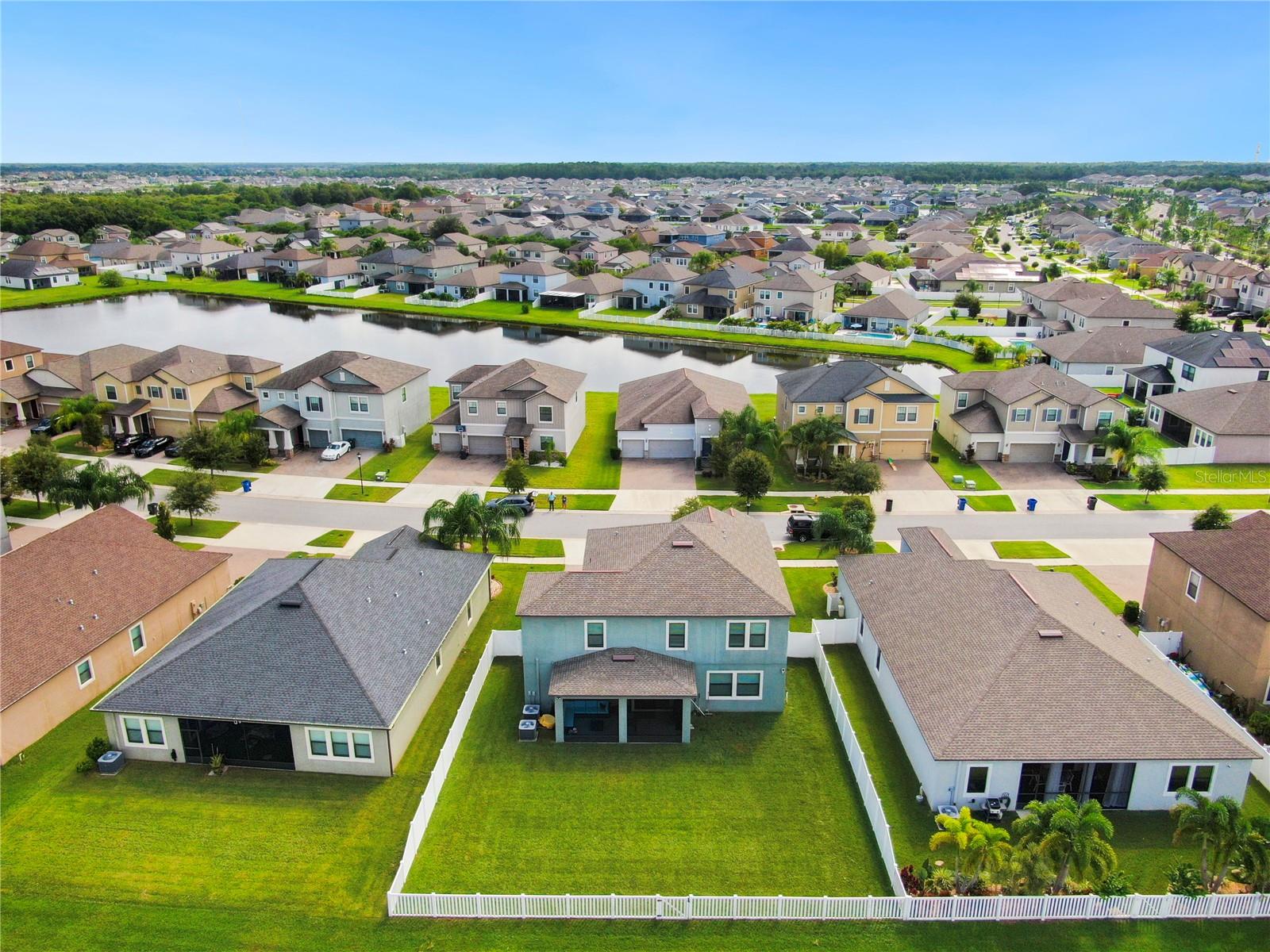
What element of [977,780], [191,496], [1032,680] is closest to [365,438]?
[191,496]

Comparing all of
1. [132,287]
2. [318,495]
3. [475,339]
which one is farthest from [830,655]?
[132,287]

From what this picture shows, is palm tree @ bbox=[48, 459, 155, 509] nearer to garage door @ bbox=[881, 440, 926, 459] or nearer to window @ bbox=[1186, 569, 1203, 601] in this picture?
garage door @ bbox=[881, 440, 926, 459]

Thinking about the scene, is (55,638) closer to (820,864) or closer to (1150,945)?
(820,864)

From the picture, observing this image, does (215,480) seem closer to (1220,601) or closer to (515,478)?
(515,478)

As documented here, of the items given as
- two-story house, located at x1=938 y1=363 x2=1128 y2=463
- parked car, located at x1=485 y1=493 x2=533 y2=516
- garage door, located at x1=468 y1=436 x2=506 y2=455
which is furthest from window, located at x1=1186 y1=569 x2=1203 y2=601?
garage door, located at x1=468 y1=436 x2=506 y2=455

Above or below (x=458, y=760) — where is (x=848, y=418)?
above

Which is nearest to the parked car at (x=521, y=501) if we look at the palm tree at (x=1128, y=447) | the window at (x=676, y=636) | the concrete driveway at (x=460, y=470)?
the concrete driveway at (x=460, y=470)

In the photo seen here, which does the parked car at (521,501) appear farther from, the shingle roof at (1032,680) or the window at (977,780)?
the window at (977,780)
